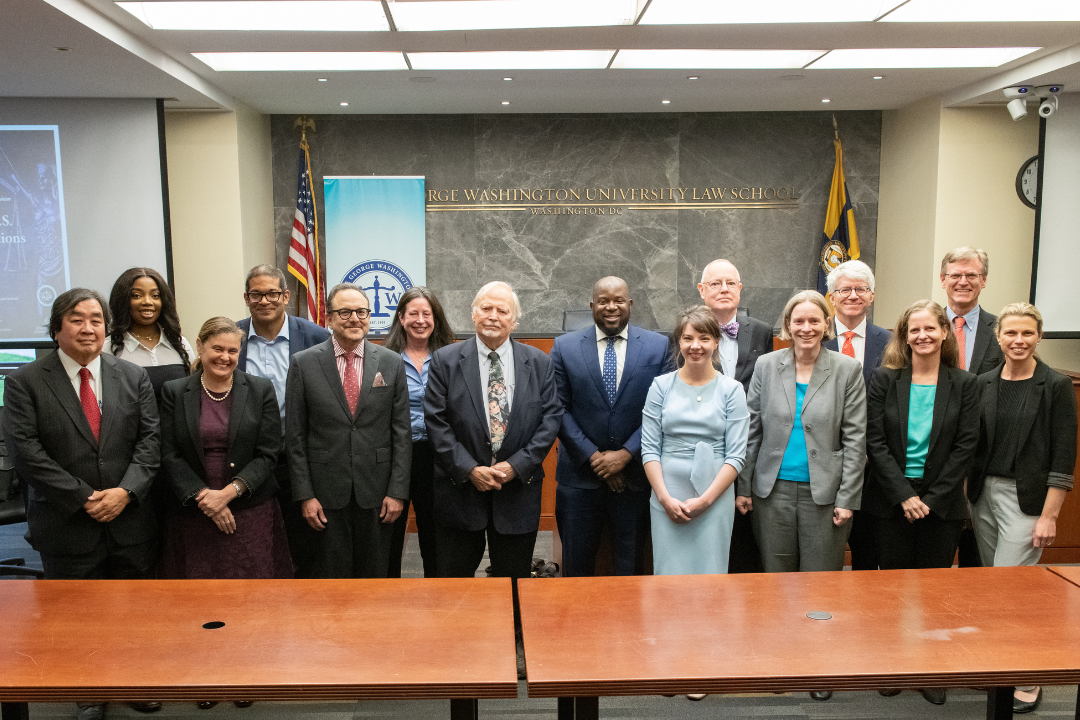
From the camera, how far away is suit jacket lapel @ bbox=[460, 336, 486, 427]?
3.21 meters

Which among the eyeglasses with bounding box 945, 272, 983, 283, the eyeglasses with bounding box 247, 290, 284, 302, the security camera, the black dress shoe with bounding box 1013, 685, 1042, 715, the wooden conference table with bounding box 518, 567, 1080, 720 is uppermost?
the security camera

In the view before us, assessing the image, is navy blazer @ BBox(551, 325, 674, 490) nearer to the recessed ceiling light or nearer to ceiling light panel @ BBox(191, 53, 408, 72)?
the recessed ceiling light

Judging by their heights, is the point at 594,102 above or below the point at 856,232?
above

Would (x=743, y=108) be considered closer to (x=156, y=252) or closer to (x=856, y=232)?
(x=856, y=232)

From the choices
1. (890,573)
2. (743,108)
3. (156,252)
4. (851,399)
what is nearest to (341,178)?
(156,252)

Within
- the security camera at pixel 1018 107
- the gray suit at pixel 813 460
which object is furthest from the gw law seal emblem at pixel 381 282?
the security camera at pixel 1018 107

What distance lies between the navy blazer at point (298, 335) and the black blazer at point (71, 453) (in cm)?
56

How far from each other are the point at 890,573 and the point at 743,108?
234 inches

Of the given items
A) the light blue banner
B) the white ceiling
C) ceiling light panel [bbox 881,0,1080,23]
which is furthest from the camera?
the light blue banner

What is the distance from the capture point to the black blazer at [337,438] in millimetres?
3131

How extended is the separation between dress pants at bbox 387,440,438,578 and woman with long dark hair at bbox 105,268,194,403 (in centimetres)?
108

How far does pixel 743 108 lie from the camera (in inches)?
294

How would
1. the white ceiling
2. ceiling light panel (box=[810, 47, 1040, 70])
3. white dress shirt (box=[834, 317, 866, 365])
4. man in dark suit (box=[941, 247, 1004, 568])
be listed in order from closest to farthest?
white dress shirt (box=[834, 317, 866, 365]) < man in dark suit (box=[941, 247, 1004, 568]) < the white ceiling < ceiling light panel (box=[810, 47, 1040, 70])

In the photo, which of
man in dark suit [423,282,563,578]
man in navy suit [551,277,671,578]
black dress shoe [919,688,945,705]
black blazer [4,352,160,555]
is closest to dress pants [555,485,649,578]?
man in navy suit [551,277,671,578]
